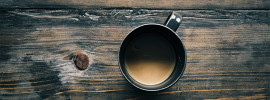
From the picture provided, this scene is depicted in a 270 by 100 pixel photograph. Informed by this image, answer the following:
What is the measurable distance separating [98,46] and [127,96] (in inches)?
7.7

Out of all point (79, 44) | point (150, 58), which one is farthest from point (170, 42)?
point (79, 44)

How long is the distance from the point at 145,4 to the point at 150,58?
187mm

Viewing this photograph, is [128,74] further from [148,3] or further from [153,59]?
[148,3]

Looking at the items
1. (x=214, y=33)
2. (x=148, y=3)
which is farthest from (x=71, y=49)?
(x=214, y=33)

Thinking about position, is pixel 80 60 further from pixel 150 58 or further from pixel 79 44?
pixel 150 58

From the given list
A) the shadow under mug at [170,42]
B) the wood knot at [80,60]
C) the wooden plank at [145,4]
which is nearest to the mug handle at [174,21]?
the shadow under mug at [170,42]

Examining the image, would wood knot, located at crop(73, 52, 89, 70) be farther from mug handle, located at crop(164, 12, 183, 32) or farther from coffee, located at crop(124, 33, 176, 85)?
mug handle, located at crop(164, 12, 183, 32)

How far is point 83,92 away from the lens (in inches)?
26.4

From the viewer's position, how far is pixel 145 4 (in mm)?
679

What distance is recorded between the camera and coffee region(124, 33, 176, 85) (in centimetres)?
64

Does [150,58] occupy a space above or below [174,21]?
below

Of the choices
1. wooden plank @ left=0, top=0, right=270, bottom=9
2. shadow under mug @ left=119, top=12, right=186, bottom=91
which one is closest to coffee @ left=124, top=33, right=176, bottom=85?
shadow under mug @ left=119, top=12, right=186, bottom=91

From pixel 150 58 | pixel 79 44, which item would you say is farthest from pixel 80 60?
pixel 150 58

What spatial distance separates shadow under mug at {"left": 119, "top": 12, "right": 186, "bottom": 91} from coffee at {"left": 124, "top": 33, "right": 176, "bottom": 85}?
0.04 feet
